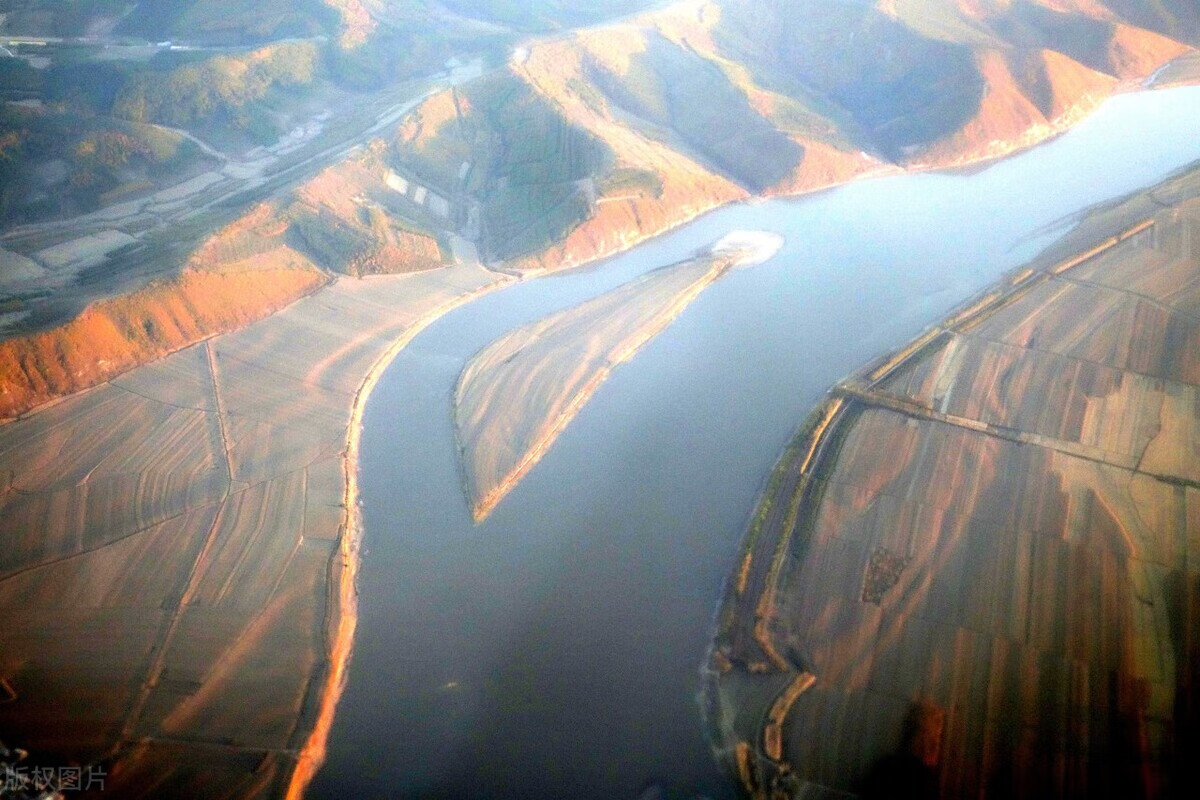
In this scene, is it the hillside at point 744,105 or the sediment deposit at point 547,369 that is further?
the hillside at point 744,105

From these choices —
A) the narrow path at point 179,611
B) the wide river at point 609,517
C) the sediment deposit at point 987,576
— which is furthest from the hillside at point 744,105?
the sediment deposit at point 987,576

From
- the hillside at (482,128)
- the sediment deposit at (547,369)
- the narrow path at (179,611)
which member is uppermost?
the hillside at (482,128)

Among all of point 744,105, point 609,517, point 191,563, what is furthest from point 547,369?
point 744,105

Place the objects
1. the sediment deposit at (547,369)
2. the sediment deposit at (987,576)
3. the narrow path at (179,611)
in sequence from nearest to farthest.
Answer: the sediment deposit at (987,576)
the narrow path at (179,611)
the sediment deposit at (547,369)

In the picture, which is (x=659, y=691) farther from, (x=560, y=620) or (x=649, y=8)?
(x=649, y=8)

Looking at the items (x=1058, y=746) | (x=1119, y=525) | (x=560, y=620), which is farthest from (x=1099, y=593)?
(x=560, y=620)

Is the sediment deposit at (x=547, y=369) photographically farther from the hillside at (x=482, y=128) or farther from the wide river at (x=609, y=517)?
the hillside at (x=482, y=128)

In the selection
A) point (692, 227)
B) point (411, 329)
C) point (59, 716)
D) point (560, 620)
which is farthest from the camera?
point (692, 227)

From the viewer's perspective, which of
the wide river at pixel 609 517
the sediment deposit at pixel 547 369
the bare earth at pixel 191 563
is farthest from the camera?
the sediment deposit at pixel 547 369
